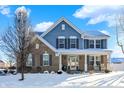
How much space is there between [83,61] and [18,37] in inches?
137

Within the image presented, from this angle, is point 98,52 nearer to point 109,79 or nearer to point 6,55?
point 109,79

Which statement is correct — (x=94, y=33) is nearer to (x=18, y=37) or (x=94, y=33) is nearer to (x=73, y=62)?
(x=73, y=62)

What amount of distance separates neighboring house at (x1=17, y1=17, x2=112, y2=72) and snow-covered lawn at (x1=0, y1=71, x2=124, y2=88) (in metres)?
0.70

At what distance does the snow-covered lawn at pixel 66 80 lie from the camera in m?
22.2

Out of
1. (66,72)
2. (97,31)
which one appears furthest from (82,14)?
(66,72)

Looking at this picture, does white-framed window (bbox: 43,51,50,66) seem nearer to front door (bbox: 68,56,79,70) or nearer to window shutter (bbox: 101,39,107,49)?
front door (bbox: 68,56,79,70)

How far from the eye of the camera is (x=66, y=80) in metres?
22.5

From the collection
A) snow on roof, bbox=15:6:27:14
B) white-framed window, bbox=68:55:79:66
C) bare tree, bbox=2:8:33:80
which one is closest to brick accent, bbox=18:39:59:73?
white-framed window, bbox=68:55:79:66

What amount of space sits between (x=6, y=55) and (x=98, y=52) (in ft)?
14.8

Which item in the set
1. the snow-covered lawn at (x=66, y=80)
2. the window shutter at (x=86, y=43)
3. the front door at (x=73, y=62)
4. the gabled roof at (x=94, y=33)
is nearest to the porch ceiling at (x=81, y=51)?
the front door at (x=73, y=62)

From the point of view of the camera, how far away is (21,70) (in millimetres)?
23250

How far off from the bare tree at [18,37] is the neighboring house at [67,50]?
774mm

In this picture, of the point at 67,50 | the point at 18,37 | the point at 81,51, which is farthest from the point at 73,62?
the point at 18,37
